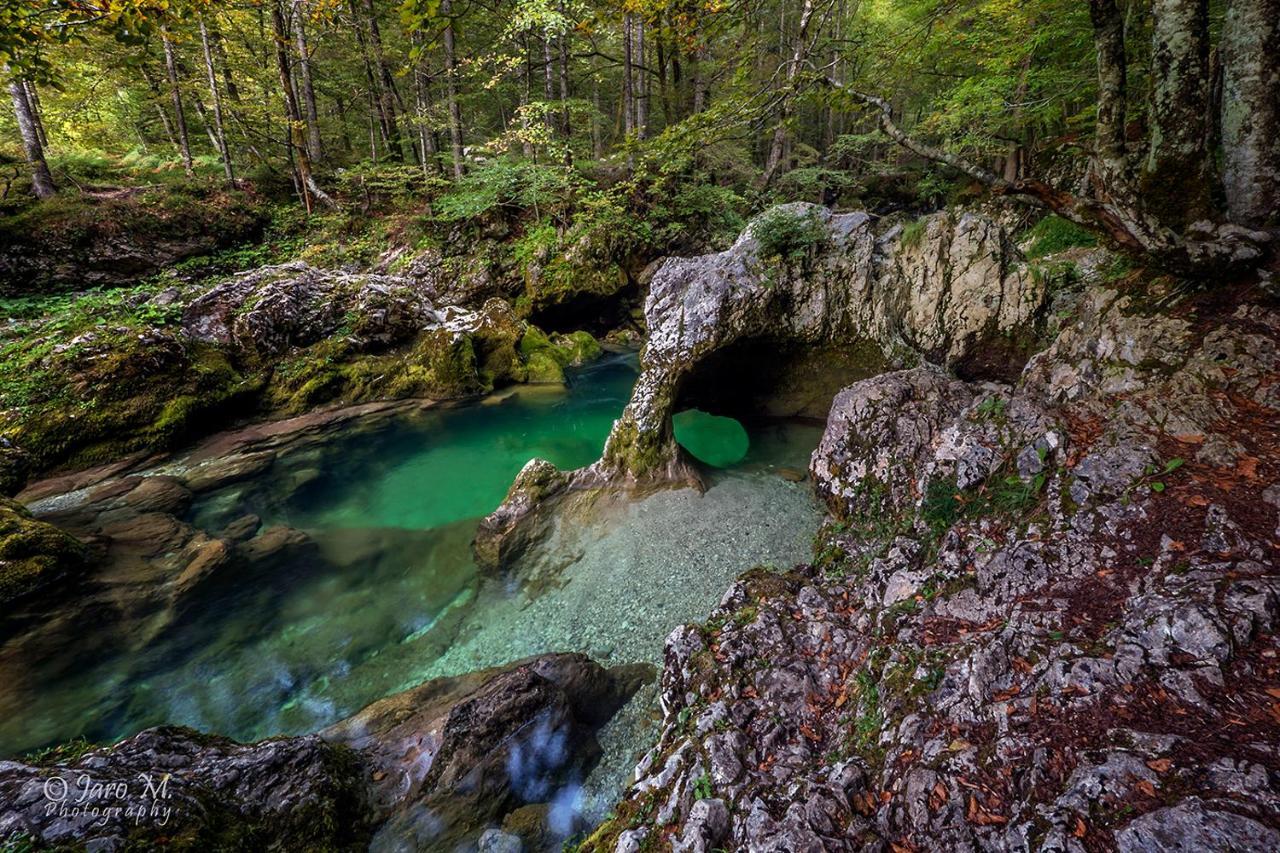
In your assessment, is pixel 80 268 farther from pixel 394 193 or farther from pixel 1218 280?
pixel 1218 280

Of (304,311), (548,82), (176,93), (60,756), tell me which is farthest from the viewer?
(548,82)

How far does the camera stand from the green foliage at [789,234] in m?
8.78

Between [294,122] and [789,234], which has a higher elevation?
[294,122]

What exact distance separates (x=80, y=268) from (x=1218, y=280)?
882 inches

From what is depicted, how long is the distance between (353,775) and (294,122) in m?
18.7

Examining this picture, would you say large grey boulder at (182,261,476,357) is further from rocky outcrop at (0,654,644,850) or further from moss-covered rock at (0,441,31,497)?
rocky outcrop at (0,654,644,850)

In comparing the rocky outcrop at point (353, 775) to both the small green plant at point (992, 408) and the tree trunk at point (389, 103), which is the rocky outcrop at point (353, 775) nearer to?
the small green plant at point (992, 408)

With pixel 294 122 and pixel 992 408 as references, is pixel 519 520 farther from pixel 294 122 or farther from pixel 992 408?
pixel 294 122

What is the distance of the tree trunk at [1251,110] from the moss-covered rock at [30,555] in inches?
522

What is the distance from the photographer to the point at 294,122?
15578 mm

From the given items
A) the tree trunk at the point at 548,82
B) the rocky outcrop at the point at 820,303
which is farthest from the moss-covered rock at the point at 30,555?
the tree trunk at the point at 548,82

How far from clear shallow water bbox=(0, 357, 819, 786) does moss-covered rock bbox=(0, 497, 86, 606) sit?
36.4 inches

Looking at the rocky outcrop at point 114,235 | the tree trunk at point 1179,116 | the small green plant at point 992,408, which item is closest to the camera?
the tree trunk at point 1179,116

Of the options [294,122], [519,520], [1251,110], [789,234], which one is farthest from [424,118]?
[1251,110]
